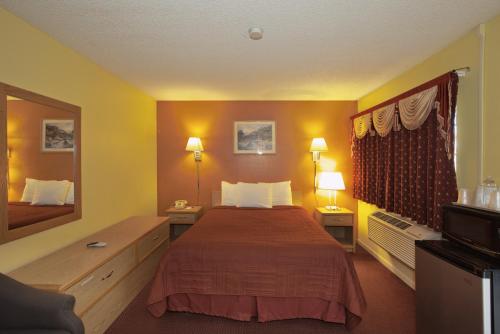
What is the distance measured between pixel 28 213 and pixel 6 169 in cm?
37

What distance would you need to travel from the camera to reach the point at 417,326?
70.7 inches

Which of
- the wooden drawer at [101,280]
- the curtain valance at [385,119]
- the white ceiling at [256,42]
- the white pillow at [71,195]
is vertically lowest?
the wooden drawer at [101,280]

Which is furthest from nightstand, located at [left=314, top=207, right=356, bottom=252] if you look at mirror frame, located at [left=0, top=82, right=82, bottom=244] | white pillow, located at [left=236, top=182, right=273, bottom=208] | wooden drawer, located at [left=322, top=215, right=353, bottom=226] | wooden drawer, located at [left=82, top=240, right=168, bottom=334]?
mirror frame, located at [left=0, top=82, right=82, bottom=244]

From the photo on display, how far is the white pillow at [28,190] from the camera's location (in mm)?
1854

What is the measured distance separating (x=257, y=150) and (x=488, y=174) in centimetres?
288

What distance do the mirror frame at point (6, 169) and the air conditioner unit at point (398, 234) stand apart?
3274mm

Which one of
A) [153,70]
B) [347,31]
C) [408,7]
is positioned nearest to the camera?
[408,7]

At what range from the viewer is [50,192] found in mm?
2111

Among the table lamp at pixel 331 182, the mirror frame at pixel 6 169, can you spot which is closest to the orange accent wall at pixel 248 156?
the table lamp at pixel 331 182

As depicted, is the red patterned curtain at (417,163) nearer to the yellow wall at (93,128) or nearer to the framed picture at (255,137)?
the framed picture at (255,137)

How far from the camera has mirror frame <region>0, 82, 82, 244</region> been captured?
1.67 meters

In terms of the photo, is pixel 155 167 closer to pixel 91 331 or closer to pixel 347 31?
pixel 91 331

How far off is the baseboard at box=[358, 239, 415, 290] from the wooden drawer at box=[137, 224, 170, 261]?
286cm

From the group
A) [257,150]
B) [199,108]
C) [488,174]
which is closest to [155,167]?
[199,108]
